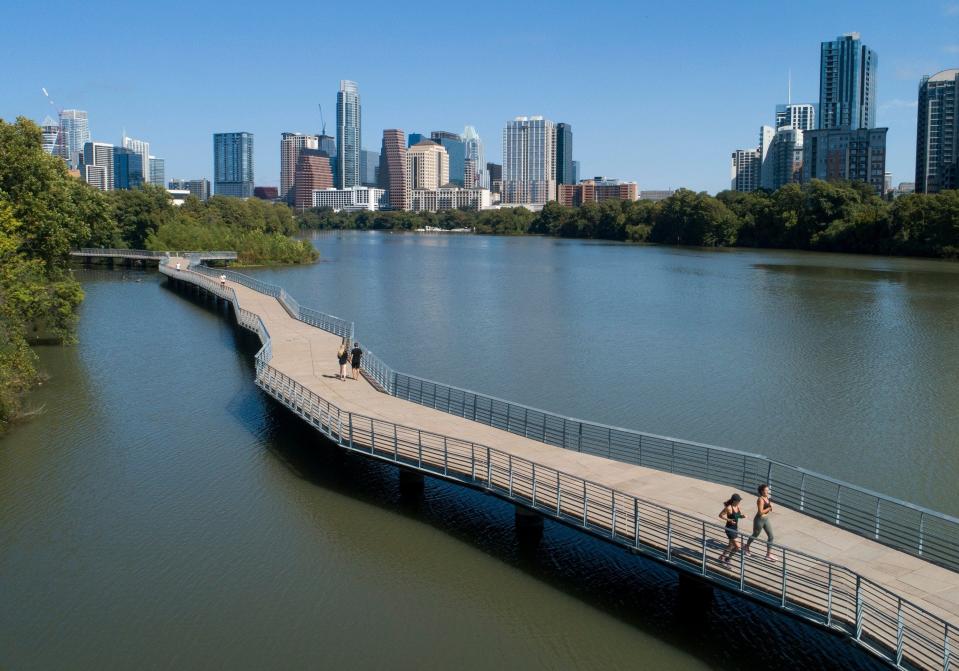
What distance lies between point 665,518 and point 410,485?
769 centimetres

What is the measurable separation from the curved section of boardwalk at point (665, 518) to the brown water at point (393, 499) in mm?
1509

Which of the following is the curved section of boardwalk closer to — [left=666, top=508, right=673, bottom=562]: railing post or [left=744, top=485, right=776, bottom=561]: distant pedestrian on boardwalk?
[left=666, top=508, right=673, bottom=562]: railing post

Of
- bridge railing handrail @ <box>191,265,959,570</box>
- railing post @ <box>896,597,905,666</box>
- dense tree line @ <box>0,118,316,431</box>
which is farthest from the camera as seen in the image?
dense tree line @ <box>0,118,316,431</box>

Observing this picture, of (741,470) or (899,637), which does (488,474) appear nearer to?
(741,470)

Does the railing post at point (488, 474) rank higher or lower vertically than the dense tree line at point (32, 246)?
lower

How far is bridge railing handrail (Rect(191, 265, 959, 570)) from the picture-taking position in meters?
17.6

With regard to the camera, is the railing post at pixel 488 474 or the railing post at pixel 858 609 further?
the railing post at pixel 488 474

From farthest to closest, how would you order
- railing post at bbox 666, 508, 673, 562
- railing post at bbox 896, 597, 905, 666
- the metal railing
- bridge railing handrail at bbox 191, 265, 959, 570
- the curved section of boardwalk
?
the metal railing
bridge railing handrail at bbox 191, 265, 959, 570
railing post at bbox 666, 508, 673, 562
the curved section of boardwalk
railing post at bbox 896, 597, 905, 666

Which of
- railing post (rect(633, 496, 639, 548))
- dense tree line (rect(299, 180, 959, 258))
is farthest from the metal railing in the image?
railing post (rect(633, 496, 639, 548))

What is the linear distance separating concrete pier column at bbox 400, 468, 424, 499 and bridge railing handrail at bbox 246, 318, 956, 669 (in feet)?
3.33

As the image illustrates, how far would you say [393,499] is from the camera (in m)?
23.2

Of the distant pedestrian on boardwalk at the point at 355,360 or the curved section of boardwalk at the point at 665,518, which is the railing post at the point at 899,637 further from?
the distant pedestrian on boardwalk at the point at 355,360

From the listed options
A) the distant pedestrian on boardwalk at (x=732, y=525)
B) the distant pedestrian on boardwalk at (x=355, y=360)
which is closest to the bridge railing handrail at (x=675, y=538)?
the distant pedestrian on boardwalk at (x=732, y=525)

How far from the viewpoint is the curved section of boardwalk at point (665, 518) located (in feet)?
45.5
